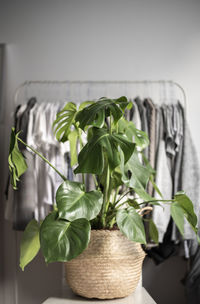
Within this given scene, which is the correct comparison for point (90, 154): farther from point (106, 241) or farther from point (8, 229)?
point (8, 229)

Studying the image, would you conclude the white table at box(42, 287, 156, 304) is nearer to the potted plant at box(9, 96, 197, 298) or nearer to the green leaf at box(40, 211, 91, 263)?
the potted plant at box(9, 96, 197, 298)

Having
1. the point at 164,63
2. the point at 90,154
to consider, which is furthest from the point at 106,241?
the point at 164,63

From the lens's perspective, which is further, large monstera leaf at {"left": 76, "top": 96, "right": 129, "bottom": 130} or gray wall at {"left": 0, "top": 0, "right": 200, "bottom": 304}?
gray wall at {"left": 0, "top": 0, "right": 200, "bottom": 304}

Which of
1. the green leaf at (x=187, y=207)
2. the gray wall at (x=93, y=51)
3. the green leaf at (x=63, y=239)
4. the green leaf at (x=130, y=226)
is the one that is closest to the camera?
the green leaf at (x=63, y=239)

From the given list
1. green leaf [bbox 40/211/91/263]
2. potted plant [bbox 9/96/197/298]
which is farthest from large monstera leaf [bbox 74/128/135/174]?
green leaf [bbox 40/211/91/263]

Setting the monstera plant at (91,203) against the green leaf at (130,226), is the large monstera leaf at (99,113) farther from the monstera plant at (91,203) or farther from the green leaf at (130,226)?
the green leaf at (130,226)

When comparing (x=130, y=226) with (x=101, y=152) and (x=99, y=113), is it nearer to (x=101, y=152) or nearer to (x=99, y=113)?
(x=101, y=152)

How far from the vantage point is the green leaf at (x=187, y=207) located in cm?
120

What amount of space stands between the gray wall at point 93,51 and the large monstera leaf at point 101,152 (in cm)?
167

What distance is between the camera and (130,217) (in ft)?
3.73

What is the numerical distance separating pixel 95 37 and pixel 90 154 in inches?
73.0

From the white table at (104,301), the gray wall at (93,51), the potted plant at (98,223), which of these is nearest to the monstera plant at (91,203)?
the potted plant at (98,223)

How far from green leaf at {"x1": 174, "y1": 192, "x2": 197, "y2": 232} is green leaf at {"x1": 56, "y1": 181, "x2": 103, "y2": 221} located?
30cm

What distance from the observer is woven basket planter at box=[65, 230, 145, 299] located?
114 cm
